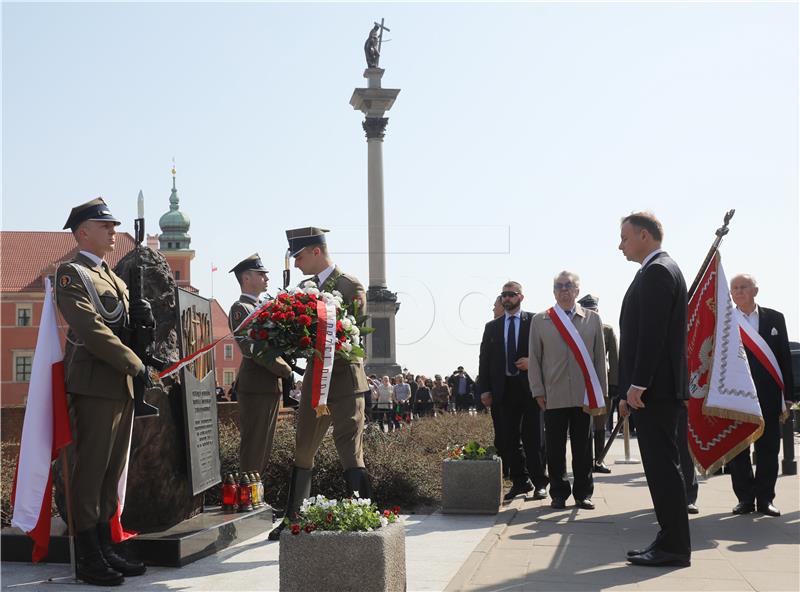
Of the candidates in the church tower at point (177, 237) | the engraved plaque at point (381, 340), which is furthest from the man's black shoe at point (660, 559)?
the church tower at point (177, 237)

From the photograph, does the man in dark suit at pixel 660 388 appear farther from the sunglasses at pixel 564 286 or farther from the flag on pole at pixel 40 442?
the flag on pole at pixel 40 442

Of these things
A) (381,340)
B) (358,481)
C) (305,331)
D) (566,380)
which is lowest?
(358,481)

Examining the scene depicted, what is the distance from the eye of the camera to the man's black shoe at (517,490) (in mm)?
11055

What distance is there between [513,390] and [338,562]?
5.86 metres

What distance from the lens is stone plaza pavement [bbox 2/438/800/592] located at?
6570 millimetres

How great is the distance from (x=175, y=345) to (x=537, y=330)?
156 inches

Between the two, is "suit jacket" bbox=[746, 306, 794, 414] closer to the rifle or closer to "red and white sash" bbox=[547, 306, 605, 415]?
"red and white sash" bbox=[547, 306, 605, 415]

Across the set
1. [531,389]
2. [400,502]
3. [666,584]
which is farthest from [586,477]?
[666,584]

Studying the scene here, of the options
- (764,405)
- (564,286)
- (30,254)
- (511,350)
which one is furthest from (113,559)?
(30,254)

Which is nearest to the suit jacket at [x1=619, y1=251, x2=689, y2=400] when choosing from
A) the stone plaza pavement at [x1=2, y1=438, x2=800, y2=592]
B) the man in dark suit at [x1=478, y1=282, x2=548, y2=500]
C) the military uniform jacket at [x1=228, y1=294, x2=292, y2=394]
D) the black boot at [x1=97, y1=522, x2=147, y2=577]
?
the stone plaza pavement at [x1=2, y1=438, x2=800, y2=592]

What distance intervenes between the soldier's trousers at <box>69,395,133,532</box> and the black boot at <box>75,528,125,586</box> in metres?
0.07

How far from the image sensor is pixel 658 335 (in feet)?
23.4

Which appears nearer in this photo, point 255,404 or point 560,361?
point 255,404

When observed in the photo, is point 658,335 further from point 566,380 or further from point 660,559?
point 566,380
